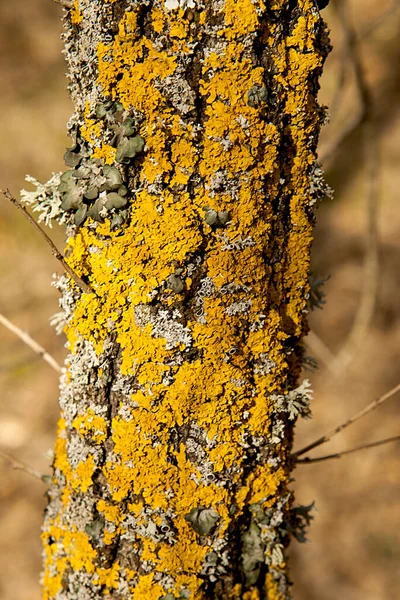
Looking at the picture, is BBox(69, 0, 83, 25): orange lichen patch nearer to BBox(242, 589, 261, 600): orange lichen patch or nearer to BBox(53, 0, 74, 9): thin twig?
BBox(53, 0, 74, 9): thin twig

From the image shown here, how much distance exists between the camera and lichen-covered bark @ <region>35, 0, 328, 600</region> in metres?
0.85

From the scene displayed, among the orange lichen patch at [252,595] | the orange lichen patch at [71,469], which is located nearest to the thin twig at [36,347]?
the orange lichen patch at [71,469]

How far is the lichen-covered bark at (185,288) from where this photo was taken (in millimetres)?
849

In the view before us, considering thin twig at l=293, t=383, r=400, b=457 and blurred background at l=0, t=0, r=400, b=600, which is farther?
blurred background at l=0, t=0, r=400, b=600

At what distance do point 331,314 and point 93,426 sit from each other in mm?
2888

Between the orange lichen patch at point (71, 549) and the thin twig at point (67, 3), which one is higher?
the thin twig at point (67, 3)

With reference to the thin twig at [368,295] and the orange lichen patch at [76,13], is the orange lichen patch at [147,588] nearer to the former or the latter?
the orange lichen patch at [76,13]

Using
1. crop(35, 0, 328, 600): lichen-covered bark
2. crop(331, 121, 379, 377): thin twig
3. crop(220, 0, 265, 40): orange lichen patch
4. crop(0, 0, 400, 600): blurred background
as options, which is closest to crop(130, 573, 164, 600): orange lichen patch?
crop(35, 0, 328, 600): lichen-covered bark

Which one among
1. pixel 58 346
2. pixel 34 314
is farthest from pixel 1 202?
pixel 58 346

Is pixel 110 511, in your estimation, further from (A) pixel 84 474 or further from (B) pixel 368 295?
(B) pixel 368 295

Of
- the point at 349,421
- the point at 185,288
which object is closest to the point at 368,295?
the point at 349,421

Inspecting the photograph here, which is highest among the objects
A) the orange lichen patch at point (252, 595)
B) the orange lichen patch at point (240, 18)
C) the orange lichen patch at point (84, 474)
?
the orange lichen patch at point (240, 18)

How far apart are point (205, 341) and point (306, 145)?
1.18 ft

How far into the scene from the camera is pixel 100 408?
3.17 ft
